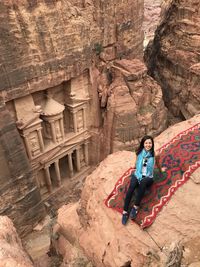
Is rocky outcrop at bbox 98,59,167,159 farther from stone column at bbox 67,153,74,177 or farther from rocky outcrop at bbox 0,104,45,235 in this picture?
rocky outcrop at bbox 0,104,45,235

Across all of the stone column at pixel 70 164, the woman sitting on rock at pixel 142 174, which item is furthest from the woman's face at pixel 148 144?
the stone column at pixel 70 164

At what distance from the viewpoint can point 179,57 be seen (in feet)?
48.6

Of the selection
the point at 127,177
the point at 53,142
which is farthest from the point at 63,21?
the point at 127,177

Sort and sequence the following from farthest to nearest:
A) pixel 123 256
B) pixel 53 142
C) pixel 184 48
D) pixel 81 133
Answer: pixel 184 48 → pixel 81 133 → pixel 53 142 → pixel 123 256

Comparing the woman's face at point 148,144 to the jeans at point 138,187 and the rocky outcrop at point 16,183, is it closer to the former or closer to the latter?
the jeans at point 138,187

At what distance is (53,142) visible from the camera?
12.2 meters

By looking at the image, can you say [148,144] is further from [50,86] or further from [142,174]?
[50,86]

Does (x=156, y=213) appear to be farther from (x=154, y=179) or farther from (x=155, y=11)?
(x=155, y=11)

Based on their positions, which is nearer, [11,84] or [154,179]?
[154,179]

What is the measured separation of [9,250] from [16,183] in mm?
6459

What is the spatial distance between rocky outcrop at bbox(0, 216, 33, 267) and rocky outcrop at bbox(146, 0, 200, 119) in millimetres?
11730

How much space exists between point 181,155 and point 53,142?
7.67m

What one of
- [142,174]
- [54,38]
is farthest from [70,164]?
[142,174]

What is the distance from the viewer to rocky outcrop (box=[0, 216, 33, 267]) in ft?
12.5
